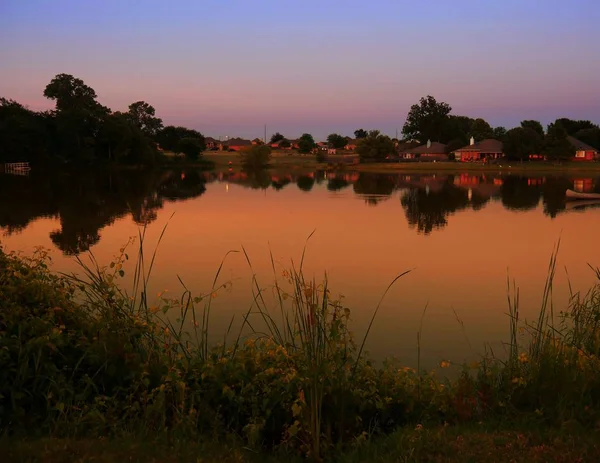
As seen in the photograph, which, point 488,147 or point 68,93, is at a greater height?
point 68,93

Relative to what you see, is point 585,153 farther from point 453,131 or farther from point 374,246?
point 374,246

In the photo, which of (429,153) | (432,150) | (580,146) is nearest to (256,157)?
(429,153)

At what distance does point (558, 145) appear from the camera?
298 feet

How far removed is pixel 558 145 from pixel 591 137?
29.2m

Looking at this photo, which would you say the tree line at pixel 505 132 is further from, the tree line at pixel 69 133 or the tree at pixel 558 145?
the tree line at pixel 69 133

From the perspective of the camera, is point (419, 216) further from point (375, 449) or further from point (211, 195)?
point (375, 449)

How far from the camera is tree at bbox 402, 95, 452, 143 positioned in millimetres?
143000

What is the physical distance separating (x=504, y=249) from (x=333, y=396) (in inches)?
630

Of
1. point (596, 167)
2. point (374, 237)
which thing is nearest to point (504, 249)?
point (374, 237)

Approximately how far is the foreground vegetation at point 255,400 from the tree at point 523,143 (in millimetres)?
95127

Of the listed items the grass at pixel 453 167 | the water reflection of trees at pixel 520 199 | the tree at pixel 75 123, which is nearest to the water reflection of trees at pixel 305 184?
the water reflection of trees at pixel 520 199

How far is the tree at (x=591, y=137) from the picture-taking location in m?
113

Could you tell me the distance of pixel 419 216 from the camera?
1190 inches

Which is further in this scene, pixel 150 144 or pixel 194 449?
pixel 150 144
